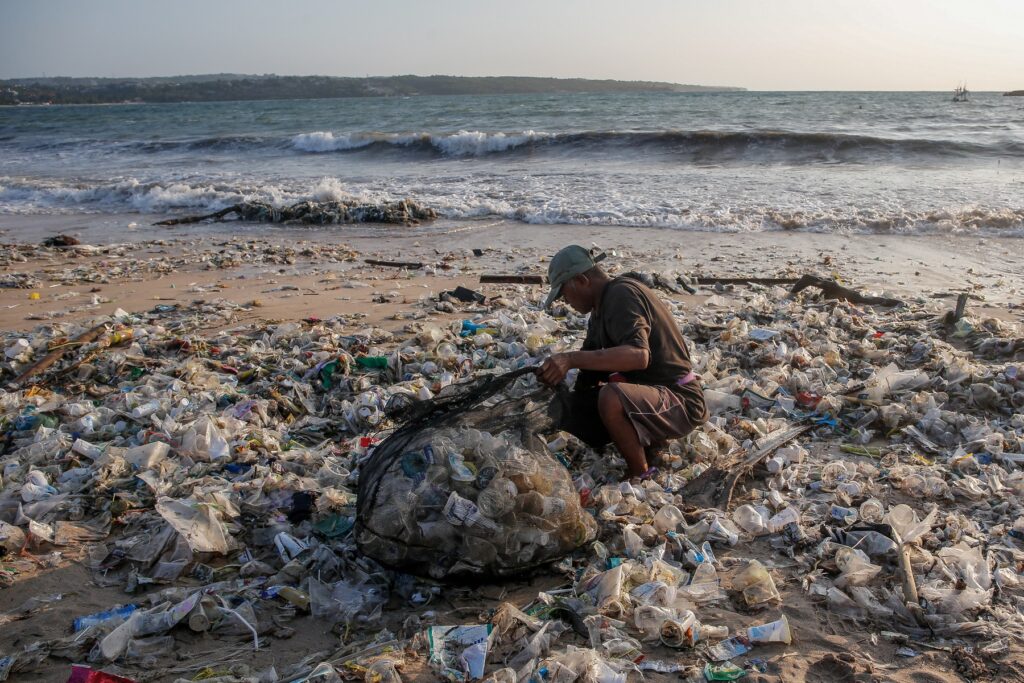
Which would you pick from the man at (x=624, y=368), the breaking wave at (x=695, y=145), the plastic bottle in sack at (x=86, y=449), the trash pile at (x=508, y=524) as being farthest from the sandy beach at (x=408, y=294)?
the breaking wave at (x=695, y=145)

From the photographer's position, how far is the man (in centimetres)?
337

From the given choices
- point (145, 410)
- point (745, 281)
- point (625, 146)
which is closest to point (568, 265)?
point (145, 410)

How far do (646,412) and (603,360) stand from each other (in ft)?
A: 1.31

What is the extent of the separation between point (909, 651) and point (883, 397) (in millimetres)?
2522

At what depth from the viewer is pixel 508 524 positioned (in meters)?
2.65

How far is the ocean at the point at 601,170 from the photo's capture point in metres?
12.0

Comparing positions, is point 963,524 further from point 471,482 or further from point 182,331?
point 182,331

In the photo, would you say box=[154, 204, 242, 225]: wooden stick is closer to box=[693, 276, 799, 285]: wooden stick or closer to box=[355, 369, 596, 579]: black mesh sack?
box=[693, 276, 799, 285]: wooden stick

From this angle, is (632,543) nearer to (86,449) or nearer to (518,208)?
(86,449)

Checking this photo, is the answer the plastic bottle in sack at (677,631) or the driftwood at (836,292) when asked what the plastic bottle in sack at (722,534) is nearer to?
the plastic bottle in sack at (677,631)

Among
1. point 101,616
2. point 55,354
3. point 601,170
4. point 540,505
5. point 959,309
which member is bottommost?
point 101,616

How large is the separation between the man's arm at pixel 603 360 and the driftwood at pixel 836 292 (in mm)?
4468

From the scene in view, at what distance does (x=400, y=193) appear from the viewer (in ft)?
49.5

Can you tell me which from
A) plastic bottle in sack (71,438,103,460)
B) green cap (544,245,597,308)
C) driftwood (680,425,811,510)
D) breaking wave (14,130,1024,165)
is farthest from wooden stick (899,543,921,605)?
breaking wave (14,130,1024,165)
